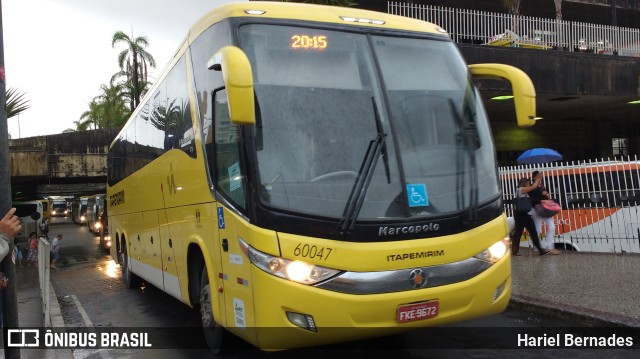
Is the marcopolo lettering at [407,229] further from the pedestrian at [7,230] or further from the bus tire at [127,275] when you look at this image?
the bus tire at [127,275]

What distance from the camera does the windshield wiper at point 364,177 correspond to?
4316mm

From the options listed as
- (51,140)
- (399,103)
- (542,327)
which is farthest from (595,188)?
(51,140)

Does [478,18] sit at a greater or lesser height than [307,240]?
greater

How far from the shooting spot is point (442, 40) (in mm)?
5559

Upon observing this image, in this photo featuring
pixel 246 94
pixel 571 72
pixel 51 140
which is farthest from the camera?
pixel 51 140

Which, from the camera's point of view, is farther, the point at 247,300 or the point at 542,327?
the point at 542,327

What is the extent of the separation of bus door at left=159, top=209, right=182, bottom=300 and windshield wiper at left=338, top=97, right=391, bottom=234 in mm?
3140

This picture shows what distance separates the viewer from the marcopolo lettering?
438 cm

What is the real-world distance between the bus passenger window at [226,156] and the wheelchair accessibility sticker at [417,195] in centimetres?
139

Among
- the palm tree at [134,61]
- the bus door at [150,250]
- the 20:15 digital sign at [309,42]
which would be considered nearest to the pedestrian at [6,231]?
the 20:15 digital sign at [309,42]

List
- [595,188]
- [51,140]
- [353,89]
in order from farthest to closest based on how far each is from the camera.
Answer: [51,140] → [595,188] → [353,89]

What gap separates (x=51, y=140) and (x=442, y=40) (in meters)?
29.0

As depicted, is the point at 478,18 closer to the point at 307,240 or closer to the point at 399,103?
the point at 399,103

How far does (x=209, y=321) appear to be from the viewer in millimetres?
5863
